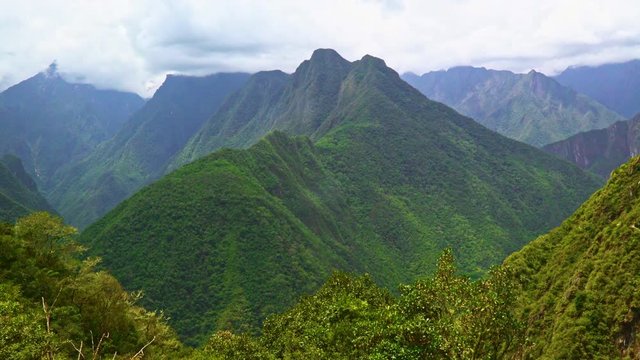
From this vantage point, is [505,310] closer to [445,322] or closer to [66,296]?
[445,322]

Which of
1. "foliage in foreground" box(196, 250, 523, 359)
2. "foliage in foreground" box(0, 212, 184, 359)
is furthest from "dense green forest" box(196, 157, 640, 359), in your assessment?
"foliage in foreground" box(0, 212, 184, 359)

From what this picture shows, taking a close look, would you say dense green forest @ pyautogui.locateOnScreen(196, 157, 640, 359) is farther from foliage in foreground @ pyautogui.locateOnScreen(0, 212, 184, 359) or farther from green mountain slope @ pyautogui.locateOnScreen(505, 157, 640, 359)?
foliage in foreground @ pyautogui.locateOnScreen(0, 212, 184, 359)

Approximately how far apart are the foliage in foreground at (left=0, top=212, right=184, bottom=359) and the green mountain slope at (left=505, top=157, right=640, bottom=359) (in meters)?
46.5

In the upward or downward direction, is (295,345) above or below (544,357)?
above

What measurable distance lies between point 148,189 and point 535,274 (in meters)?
145

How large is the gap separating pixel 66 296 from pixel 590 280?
68.8 m

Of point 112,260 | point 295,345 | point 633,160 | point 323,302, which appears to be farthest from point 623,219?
point 112,260

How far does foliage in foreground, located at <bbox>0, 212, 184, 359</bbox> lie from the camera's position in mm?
45000

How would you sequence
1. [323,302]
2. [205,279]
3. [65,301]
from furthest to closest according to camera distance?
[205,279], [323,302], [65,301]

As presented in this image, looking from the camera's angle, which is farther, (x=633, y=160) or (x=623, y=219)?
(x=633, y=160)

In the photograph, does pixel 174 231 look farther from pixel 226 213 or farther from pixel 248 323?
pixel 248 323

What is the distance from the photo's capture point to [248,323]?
137 metres

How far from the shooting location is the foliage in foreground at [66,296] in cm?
4500

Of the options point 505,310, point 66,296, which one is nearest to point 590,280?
point 505,310
